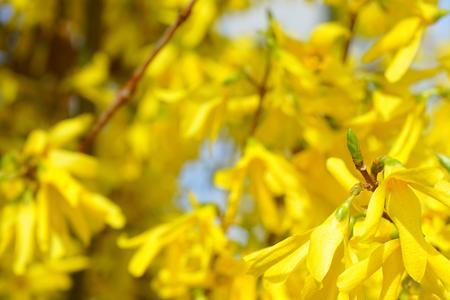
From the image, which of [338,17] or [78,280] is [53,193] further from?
[338,17]

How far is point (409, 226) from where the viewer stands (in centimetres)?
95

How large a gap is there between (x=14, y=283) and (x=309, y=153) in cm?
112

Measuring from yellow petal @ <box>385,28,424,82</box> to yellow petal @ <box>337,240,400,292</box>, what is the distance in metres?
0.45

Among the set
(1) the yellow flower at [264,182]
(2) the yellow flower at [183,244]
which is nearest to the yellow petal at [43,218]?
(2) the yellow flower at [183,244]

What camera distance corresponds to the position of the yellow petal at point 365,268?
90 centimetres

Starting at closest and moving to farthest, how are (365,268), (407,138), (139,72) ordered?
(365,268), (407,138), (139,72)

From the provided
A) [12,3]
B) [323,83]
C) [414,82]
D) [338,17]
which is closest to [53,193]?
[323,83]

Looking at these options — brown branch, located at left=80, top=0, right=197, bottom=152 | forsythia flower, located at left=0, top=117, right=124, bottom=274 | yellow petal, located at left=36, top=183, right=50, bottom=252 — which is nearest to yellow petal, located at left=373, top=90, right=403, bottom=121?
brown branch, located at left=80, top=0, right=197, bottom=152

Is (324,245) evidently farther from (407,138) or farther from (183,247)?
(183,247)

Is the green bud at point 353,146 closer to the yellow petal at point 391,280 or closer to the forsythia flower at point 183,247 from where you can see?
the yellow petal at point 391,280

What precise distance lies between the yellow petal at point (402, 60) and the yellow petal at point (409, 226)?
0.40m

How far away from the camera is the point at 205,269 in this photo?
1433 mm

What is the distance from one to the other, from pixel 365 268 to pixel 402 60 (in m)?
0.56

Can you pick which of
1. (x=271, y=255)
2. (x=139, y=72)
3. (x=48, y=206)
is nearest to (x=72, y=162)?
(x=48, y=206)
